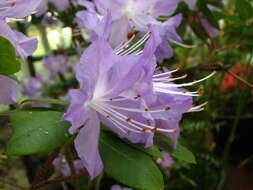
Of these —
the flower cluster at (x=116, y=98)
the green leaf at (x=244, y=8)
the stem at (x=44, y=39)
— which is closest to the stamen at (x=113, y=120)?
the flower cluster at (x=116, y=98)

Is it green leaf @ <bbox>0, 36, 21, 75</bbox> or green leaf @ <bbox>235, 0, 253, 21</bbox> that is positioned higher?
green leaf @ <bbox>0, 36, 21, 75</bbox>

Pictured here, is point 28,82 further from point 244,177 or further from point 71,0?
point 244,177

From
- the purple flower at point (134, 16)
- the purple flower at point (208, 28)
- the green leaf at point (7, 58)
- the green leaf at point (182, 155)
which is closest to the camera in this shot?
the green leaf at point (7, 58)

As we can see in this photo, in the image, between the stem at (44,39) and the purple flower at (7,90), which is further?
the stem at (44,39)

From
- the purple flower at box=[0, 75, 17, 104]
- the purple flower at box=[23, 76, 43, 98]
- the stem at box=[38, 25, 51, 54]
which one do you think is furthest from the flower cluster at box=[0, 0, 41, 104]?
the stem at box=[38, 25, 51, 54]

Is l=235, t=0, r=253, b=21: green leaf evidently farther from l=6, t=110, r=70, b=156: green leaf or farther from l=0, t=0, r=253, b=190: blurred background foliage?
l=6, t=110, r=70, b=156: green leaf

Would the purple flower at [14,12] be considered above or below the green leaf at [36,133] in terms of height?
above

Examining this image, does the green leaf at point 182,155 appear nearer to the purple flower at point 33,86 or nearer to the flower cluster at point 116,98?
the flower cluster at point 116,98
